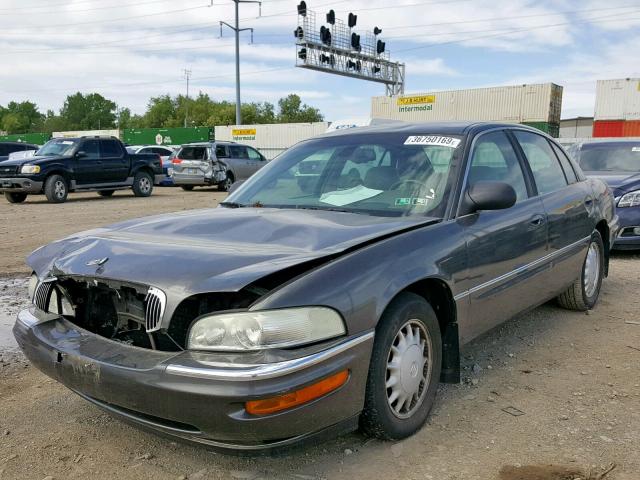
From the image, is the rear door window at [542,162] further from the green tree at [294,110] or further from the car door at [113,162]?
the green tree at [294,110]

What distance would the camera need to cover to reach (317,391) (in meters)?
2.27

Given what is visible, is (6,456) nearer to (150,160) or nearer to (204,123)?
(150,160)

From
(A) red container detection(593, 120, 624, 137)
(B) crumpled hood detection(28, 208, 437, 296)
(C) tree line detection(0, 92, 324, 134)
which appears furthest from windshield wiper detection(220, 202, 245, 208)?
(C) tree line detection(0, 92, 324, 134)

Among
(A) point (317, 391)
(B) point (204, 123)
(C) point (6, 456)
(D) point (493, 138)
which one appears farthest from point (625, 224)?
(B) point (204, 123)

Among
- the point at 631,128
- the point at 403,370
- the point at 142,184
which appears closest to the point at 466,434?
the point at 403,370

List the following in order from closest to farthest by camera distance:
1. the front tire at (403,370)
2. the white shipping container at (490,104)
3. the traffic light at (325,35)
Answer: the front tire at (403,370)
the white shipping container at (490,104)
the traffic light at (325,35)

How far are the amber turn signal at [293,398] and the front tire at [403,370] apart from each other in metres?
0.29

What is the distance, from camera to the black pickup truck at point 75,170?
48.4 ft

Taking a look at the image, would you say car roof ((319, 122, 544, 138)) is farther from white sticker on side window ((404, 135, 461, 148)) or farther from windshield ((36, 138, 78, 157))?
windshield ((36, 138, 78, 157))

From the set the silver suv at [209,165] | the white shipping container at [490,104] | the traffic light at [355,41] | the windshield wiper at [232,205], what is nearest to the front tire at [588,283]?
the windshield wiper at [232,205]

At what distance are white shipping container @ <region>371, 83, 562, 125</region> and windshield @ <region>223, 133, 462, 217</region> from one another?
28.7 meters

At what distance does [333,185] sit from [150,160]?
604 inches

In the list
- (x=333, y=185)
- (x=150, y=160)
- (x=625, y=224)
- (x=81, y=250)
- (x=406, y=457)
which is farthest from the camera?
(x=150, y=160)

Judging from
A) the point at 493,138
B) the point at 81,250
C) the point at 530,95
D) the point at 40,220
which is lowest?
the point at 40,220
